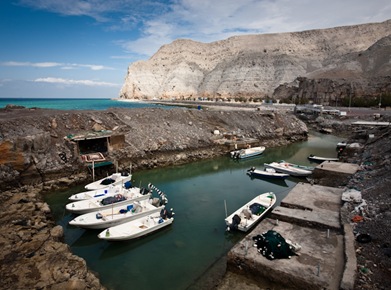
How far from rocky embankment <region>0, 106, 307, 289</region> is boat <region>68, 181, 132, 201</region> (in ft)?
7.21

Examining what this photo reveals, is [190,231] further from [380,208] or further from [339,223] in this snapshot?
[380,208]

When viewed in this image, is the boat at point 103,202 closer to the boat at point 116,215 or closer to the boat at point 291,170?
the boat at point 116,215

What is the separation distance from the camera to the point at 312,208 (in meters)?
14.7

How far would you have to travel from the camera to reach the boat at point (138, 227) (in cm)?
1367

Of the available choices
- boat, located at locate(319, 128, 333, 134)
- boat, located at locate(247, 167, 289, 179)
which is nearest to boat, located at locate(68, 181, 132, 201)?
boat, located at locate(247, 167, 289, 179)

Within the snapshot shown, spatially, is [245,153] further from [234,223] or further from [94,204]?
[94,204]

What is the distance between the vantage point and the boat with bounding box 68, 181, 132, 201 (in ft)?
60.7

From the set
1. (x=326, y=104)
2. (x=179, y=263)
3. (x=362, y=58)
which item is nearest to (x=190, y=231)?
(x=179, y=263)

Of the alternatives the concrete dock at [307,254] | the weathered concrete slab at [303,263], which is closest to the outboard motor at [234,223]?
the concrete dock at [307,254]

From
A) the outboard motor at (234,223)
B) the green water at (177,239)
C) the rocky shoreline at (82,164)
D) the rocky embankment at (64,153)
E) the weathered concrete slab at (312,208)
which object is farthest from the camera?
the outboard motor at (234,223)

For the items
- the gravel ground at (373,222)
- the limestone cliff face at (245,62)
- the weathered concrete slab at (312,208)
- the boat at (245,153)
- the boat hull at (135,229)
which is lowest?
the boat hull at (135,229)

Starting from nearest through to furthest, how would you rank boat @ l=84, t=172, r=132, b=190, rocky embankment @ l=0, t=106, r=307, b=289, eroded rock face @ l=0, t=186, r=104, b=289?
eroded rock face @ l=0, t=186, r=104, b=289 < rocky embankment @ l=0, t=106, r=307, b=289 < boat @ l=84, t=172, r=132, b=190

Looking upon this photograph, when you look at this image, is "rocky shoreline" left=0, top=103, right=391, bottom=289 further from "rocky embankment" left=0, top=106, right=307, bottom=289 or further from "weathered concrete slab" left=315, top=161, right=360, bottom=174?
"weathered concrete slab" left=315, top=161, right=360, bottom=174

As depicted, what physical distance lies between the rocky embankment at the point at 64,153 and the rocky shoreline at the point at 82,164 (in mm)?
42
